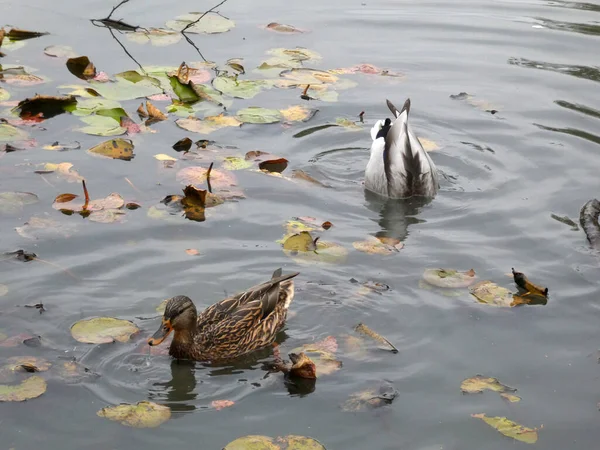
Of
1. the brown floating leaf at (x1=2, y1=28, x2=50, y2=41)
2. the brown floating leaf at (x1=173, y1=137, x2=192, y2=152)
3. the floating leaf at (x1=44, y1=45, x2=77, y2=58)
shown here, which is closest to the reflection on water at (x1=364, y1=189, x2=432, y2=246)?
the brown floating leaf at (x1=173, y1=137, x2=192, y2=152)

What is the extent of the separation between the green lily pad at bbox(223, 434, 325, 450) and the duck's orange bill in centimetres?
91

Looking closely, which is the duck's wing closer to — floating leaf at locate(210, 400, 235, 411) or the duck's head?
the duck's head

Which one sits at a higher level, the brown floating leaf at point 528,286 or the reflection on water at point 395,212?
the brown floating leaf at point 528,286

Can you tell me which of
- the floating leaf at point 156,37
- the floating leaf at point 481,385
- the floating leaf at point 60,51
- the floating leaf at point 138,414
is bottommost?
the floating leaf at point 138,414

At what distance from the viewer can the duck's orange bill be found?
5.59 metres

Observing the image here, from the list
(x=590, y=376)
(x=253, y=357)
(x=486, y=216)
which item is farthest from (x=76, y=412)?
(x=486, y=216)

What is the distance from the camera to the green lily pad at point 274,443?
4.94m

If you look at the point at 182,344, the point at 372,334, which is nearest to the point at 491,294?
the point at 372,334

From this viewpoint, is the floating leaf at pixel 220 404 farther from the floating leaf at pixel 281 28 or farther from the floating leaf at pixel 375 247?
the floating leaf at pixel 281 28

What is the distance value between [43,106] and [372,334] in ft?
14.3

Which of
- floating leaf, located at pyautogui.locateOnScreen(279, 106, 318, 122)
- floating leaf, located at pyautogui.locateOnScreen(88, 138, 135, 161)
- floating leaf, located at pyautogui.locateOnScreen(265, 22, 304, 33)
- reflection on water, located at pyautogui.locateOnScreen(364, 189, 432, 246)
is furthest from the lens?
floating leaf, located at pyautogui.locateOnScreen(265, 22, 304, 33)

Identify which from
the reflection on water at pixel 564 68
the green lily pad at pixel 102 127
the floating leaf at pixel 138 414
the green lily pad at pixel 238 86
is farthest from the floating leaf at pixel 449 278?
the reflection on water at pixel 564 68

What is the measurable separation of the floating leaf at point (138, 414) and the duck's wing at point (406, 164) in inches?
137

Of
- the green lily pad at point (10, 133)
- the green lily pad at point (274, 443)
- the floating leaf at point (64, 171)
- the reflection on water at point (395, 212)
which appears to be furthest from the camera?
the green lily pad at point (10, 133)
